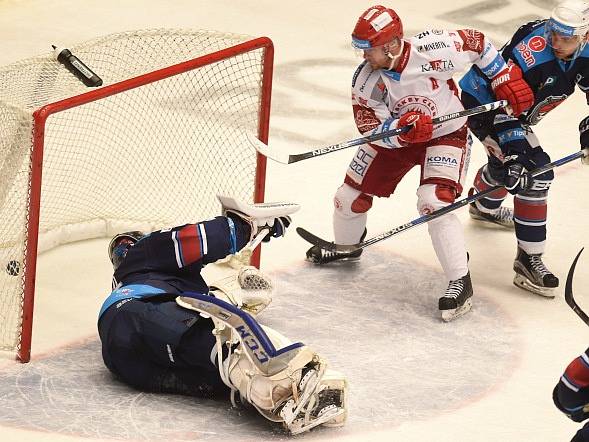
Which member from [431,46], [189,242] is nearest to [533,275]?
[431,46]

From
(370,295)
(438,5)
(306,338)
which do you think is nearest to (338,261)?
(370,295)

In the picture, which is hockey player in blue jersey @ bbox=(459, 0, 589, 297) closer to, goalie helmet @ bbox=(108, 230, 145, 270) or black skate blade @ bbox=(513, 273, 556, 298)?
black skate blade @ bbox=(513, 273, 556, 298)

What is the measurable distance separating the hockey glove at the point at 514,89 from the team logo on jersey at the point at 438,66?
0.18 meters

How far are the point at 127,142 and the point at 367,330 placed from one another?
4.16ft

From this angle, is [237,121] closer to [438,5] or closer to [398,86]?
[398,86]

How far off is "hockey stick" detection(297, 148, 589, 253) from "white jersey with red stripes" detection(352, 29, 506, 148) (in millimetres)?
249

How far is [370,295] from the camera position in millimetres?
4633

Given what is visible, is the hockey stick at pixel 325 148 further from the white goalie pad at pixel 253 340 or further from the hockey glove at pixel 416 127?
the white goalie pad at pixel 253 340

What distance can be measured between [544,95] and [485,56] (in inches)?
11.3

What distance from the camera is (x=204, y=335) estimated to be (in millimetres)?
3680

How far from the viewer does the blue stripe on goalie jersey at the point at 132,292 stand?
3828mm

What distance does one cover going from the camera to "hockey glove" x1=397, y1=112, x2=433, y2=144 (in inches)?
170

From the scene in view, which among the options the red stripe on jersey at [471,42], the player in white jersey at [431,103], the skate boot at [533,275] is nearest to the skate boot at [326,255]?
the player in white jersey at [431,103]

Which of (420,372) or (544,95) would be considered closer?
(420,372)
